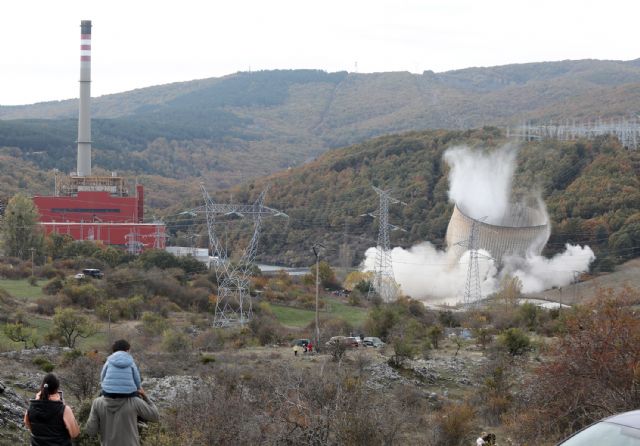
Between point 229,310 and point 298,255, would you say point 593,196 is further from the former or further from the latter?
point 229,310

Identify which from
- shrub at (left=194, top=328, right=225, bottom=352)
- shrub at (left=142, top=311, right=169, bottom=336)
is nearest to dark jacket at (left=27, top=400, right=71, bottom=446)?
shrub at (left=194, top=328, right=225, bottom=352)

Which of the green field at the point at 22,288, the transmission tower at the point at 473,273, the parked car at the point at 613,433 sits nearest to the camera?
the parked car at the point at 613,433

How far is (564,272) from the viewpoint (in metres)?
65.5

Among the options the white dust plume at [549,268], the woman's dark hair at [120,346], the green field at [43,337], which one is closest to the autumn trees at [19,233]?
the green field at [43,337]

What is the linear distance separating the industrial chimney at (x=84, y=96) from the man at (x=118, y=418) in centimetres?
7719

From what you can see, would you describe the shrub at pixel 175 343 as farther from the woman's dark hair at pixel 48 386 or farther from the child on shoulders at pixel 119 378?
the woman's dark hair at pixel 48 386

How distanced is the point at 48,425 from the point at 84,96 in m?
78.5

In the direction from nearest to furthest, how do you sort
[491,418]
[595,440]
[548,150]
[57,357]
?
[595,440] < [491,418] < [57,357] < [548,150]

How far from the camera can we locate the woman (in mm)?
8102

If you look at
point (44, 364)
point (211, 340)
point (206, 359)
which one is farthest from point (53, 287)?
point (44, 364)

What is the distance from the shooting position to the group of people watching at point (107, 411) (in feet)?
26.6

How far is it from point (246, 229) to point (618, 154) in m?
33.1

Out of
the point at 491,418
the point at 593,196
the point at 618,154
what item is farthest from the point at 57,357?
the point at 618,154

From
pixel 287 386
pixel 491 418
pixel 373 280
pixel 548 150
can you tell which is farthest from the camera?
pixel 548 150
